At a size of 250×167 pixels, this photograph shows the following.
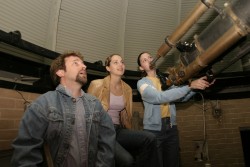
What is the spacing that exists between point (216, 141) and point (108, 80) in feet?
8.89

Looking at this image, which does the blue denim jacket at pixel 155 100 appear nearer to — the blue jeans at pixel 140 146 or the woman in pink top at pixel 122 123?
the woman in pink top at pixel 122 123

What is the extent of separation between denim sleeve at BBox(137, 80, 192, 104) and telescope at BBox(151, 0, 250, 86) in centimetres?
13

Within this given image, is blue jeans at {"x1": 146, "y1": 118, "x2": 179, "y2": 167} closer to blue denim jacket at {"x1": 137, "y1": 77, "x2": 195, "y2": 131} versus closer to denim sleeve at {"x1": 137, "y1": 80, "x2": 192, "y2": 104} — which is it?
blue denim jacket at {"x1": 137, "y1": 77, "x2": 195, "y2": 131}

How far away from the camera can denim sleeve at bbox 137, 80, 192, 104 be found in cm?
245

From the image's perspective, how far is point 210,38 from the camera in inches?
73.2

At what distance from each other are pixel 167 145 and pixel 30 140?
152 centimetres

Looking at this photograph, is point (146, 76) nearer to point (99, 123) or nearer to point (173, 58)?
point (99, 123)

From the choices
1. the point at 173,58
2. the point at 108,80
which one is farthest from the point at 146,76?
the point at 173,58

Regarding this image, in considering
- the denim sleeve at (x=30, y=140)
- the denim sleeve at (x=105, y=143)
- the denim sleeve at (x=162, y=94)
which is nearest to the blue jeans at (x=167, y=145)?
the denim sleeve at (x=162, y=94)

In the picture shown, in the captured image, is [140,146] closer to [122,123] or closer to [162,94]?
[122,123]

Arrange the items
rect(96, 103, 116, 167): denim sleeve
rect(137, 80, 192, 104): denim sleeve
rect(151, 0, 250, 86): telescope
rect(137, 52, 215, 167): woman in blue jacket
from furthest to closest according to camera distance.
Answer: rect(137, 52, 215, 167): woman in blue jacket, rect(137, 80, 192, 104): denim sleeve, rect(96, 103, 116, 167): denim sleeve, rect(151, 0, 250, 86): telescope

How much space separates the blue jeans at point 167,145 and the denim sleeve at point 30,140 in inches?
52.7

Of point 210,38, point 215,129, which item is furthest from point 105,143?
point 215,129

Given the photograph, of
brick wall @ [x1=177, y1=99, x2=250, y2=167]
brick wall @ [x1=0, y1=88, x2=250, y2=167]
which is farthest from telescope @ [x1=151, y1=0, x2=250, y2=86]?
brick wall @ [x1=177, y1=99, x2=250, y2=167]
